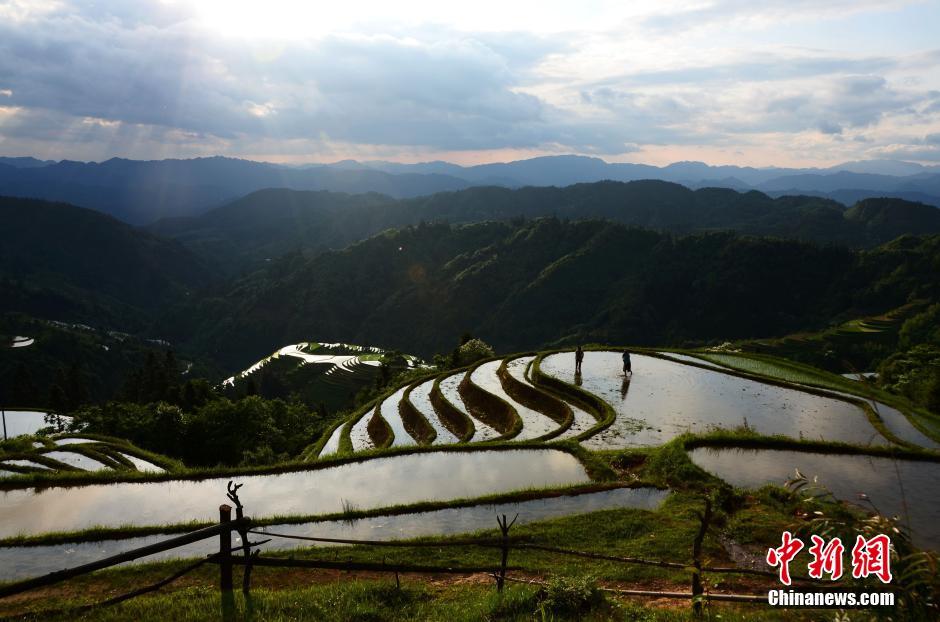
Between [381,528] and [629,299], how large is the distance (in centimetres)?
15682

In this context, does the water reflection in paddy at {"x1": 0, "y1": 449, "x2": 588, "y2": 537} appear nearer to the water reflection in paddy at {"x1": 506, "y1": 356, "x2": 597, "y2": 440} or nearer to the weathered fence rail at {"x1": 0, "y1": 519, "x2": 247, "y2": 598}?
the water reflection in paddy at {"x1": 506, "y1": 356, "x2": 597, "y2": 440}

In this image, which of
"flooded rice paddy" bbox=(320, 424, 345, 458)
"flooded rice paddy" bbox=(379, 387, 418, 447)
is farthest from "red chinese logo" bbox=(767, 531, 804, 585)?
"flooded rice paddy" bbox=(320, 424, 345, 458)

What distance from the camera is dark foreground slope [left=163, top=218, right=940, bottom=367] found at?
14375 centimetres

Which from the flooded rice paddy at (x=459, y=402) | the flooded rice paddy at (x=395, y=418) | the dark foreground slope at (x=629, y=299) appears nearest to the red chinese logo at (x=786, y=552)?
the flooded rice paddy at (x=395, y=418)

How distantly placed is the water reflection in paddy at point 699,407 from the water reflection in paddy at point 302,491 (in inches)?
175

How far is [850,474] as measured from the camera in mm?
17109

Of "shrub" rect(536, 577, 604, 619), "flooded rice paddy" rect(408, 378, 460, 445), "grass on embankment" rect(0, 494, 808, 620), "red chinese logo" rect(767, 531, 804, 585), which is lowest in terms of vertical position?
"flooded rice paddy" rect(408, 378, 460, 445)

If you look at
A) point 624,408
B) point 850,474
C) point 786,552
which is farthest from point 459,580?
point 624,408

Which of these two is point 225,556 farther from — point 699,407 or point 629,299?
point 629,299

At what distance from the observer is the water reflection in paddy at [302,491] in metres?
15.1

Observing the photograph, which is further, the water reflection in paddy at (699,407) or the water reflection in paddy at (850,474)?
the water reflection in paddy at (699,407)

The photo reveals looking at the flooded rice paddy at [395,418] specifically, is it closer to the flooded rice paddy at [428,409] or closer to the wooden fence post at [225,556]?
the flooded rice paddy at [428,409]

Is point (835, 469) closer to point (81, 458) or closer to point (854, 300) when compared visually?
point (81, 458)

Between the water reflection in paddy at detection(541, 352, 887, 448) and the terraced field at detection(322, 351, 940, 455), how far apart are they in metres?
0.05
